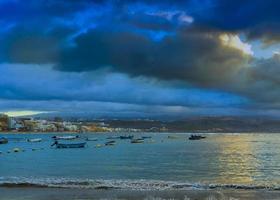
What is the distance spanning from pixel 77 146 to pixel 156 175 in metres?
95.0

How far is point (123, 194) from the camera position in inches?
1401

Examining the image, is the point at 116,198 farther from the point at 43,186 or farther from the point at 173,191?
the point at 43,186

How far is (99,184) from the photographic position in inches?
1706

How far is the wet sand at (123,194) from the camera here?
110 ft

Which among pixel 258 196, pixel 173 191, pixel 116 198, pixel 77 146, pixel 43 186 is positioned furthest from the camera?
pixel 77 146

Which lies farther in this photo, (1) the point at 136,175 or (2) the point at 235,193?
(1) the point at 136,175

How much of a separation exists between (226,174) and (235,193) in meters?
24.6

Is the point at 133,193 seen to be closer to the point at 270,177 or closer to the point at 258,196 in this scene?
the point at 258,196

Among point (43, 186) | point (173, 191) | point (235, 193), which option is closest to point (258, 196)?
point (235, 193)

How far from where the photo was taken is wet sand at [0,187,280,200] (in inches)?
1321

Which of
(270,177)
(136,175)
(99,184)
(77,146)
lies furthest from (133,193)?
(77,146)

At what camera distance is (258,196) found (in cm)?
3541

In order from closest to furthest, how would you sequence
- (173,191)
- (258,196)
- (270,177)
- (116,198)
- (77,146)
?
(116,198) < (258,196) < (173,191) < (270,177) < (77,146)

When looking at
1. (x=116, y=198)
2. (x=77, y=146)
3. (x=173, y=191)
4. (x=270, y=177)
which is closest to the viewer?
(x=116, y=198)
